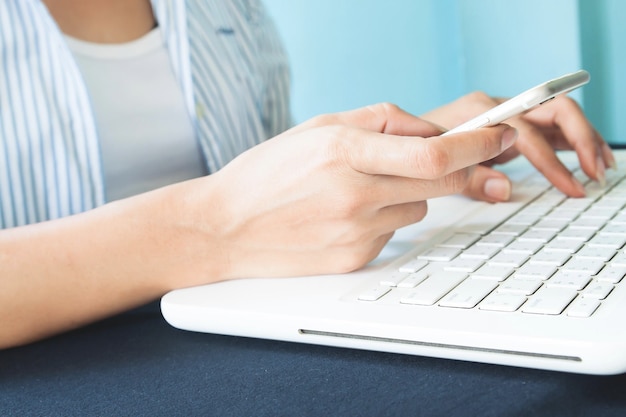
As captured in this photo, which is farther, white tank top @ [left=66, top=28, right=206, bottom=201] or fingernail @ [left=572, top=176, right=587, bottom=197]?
white tank top @ [left=66, top=28, right=206, bottom=201]

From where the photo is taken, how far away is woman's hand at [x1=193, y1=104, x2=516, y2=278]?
1.72 feet

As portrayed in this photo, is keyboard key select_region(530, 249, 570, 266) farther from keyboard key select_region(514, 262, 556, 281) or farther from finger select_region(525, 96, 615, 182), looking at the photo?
finger select_region(525, 96, 615, 182)

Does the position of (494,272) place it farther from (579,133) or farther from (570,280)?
(579,133)

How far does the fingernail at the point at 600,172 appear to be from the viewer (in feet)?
2.59

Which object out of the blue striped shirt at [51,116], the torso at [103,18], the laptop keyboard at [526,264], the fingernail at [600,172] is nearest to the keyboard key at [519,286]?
the laptop keyboard at [526,264]

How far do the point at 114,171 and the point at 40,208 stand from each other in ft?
0.35

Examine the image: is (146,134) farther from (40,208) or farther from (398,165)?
(398,165)

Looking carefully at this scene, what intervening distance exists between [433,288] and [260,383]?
0.13 m

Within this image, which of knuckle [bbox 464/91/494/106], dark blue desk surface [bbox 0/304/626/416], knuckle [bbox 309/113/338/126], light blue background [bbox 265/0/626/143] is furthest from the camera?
light blue background [bbox 265/0/626/143]

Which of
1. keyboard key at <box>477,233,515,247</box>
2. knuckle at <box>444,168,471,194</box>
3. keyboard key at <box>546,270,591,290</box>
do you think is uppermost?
knuckle at <box>444,168,471,194</box>

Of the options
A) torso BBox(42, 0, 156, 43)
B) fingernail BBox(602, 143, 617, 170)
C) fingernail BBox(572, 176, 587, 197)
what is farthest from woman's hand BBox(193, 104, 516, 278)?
torso BBox(42, 0, 156, 43)

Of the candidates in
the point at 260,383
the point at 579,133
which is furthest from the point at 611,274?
the point at 579,133

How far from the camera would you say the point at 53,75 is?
2.88 feet

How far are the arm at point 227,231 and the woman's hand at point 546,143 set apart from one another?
0.54 ft
